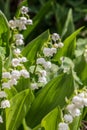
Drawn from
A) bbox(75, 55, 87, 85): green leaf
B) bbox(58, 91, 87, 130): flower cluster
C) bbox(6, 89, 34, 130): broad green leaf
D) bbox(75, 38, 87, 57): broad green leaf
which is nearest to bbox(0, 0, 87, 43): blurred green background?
bbox(75, 38, 87, 57): broad green leaf

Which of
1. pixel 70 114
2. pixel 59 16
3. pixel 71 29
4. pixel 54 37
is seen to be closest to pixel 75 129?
pixel 70 114

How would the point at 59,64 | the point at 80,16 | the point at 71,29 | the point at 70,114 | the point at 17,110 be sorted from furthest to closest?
the point at 80,16, the point at 71,29, the point at 59,64, the point at 17,110, the point at 70,114

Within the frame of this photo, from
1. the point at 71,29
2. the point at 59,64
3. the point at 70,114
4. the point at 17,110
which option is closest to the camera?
the point at 70,114

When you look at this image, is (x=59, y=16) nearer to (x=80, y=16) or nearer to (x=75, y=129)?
(x=80, y=16)

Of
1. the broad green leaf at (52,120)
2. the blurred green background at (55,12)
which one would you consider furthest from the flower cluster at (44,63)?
the blurred green background at (55,12)

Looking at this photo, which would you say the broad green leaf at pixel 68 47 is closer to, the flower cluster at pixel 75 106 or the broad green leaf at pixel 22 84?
Answer: the broad green leaf at pixel 22 84
